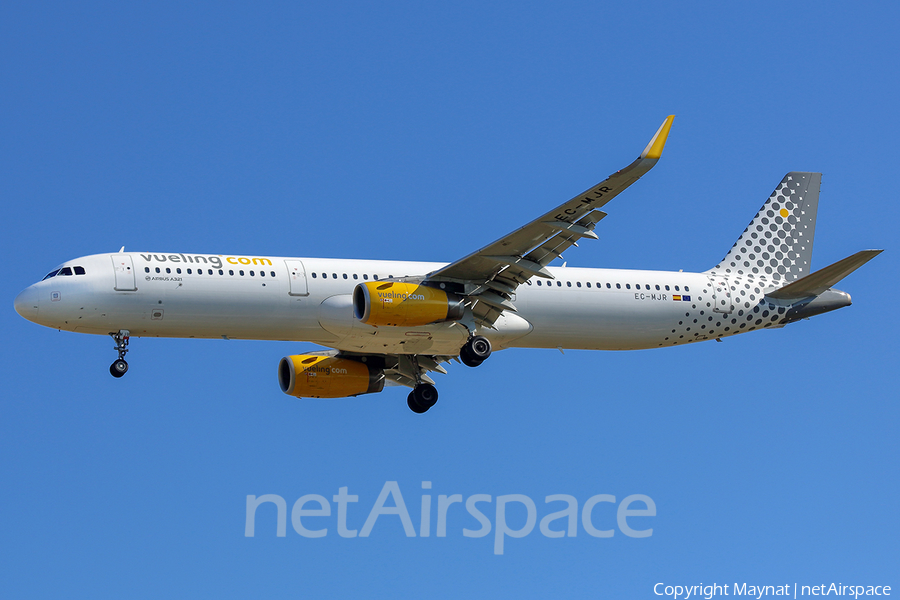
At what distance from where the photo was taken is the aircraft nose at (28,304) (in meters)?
33.8

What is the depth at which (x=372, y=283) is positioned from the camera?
112 ft

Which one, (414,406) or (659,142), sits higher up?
(659,142)

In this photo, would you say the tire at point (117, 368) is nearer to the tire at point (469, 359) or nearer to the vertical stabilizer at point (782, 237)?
the tire at point (469, 359)

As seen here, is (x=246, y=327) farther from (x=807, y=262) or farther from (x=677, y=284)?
(x=807, y=262)

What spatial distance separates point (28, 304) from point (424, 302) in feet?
38.3

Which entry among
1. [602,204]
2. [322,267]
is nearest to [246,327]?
[322,267]

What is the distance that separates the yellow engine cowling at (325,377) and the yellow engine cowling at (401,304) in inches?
232

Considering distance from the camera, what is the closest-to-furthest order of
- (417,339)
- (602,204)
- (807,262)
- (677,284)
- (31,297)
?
(602,204), (31,297), (417,339), (677,284), (807,262)

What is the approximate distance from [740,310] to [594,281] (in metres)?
5.56

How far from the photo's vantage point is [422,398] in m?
39.9

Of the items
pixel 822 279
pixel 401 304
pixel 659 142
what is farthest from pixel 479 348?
pixel 822 279

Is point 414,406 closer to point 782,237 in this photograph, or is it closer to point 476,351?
point 476,351

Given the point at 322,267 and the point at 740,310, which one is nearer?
the point at 322,267

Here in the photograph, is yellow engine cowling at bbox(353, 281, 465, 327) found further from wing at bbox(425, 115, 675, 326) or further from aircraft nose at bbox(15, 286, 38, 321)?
aircraft nose at bbox(15, 286, 38, 321)
